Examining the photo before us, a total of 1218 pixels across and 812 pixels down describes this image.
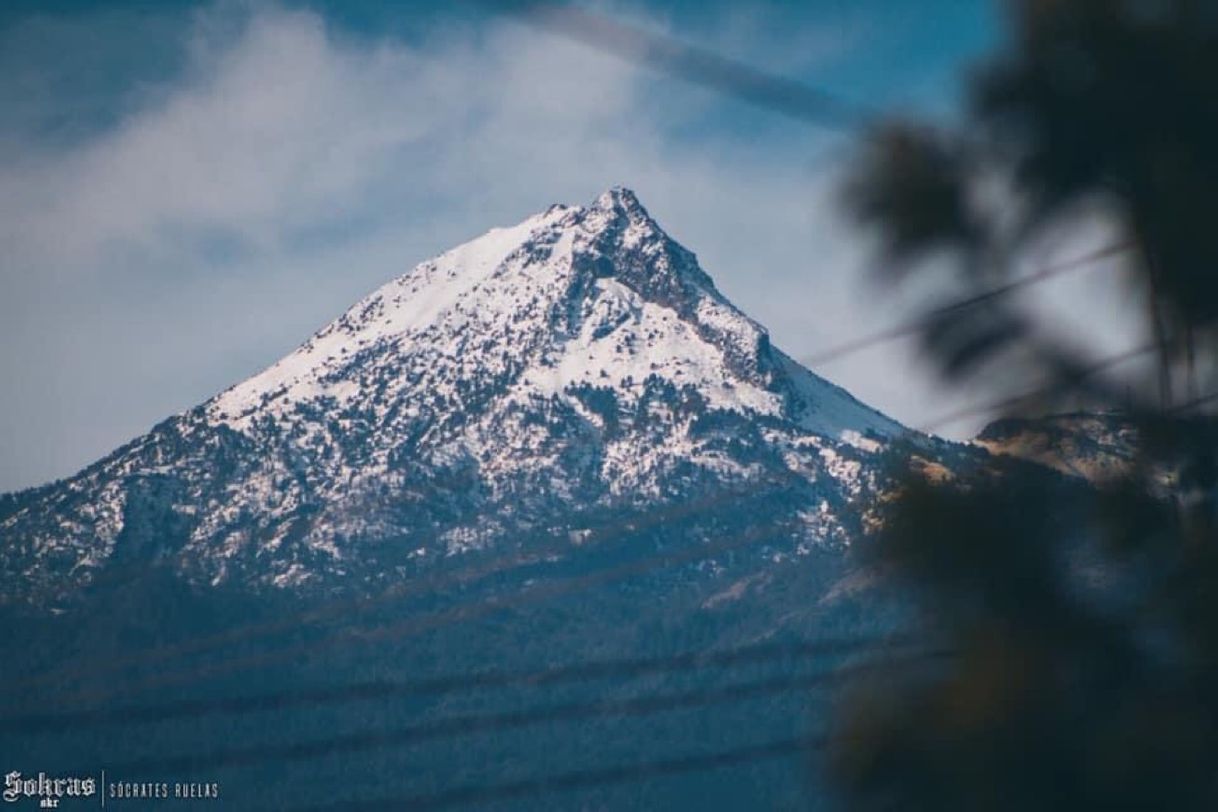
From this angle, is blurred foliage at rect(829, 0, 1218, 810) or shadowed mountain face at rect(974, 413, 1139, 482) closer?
blurred foliage at rect(829, 0, 1218, 810)

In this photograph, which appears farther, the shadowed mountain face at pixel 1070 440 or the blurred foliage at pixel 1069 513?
the shadowed mountain face at pixel 1070 440

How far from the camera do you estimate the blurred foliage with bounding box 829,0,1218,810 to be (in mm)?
12281

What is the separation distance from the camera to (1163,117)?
14117 mm

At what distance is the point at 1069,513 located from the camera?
45.3ft

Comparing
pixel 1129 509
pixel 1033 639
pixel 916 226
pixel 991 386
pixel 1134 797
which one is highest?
pixel 916 226

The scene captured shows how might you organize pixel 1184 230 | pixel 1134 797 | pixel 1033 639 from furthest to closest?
1. pixel 1184 230
2. pixel 1033 639
3. pixel 1134 797

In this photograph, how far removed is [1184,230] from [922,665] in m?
3.73

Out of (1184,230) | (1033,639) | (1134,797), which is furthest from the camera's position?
(1184,230)

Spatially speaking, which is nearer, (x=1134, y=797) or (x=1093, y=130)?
(x=1134, y=797)

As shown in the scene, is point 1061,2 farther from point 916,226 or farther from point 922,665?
point 922,665

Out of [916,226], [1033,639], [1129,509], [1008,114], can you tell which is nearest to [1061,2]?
[1008,114]

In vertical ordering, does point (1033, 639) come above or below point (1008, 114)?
below

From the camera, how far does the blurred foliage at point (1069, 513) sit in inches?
484

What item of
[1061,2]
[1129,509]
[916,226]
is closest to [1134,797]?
[1129,509]
